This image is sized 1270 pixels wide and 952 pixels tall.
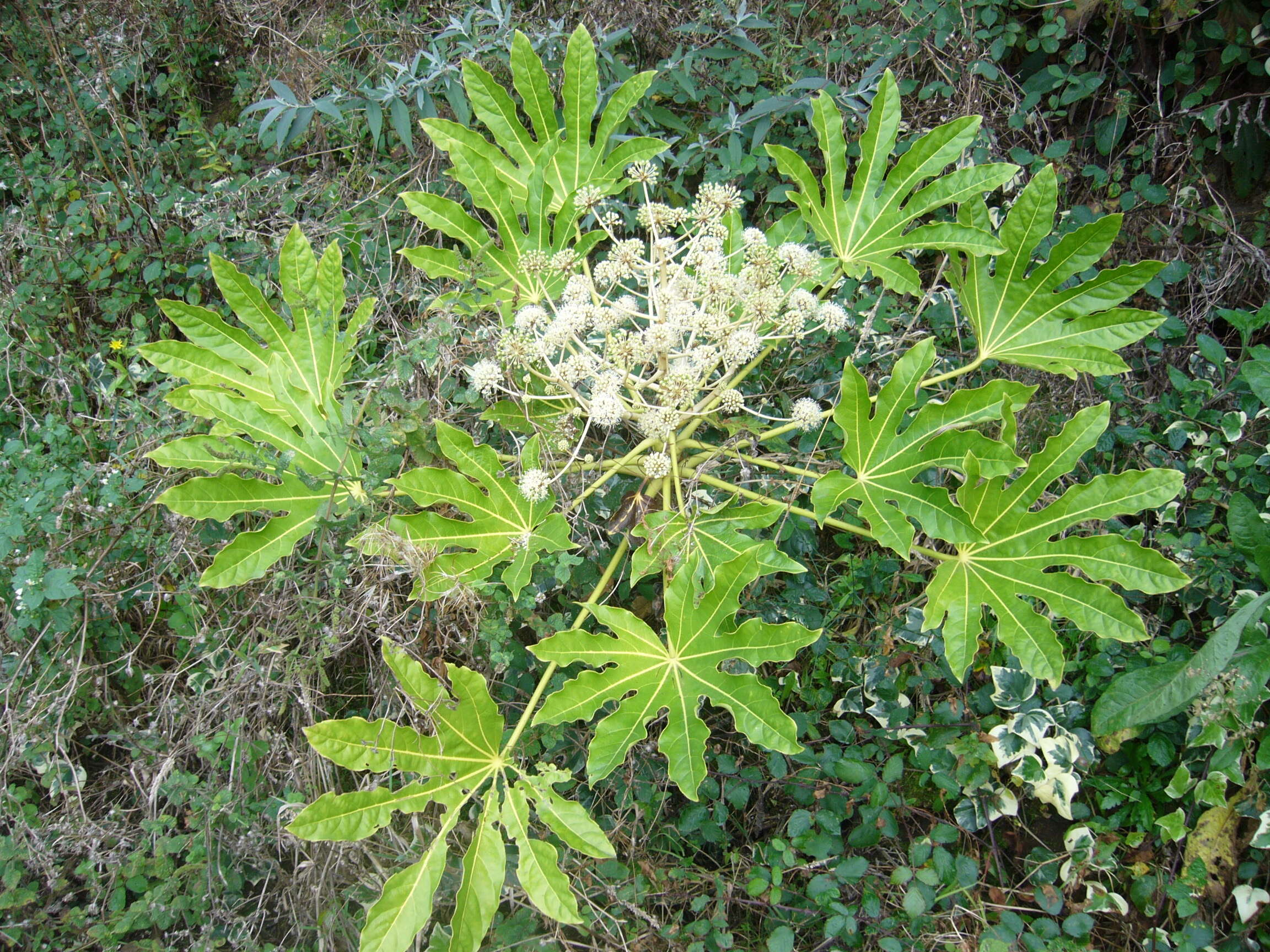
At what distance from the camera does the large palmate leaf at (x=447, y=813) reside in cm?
184

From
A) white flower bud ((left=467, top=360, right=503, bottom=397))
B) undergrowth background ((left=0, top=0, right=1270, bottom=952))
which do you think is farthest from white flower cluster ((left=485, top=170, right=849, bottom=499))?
undergrowth background ((left=0, top=0, right=1270, bottom=952))

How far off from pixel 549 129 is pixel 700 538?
1.38 meters

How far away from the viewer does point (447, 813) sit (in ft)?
6.53

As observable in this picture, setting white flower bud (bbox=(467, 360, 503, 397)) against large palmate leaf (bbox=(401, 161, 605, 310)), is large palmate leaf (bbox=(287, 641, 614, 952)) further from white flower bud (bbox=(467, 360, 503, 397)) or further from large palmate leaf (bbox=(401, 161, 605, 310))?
large palmate leaf (bbox=(401, 161, 605, 310))

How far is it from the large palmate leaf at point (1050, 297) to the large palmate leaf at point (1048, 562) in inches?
14.1

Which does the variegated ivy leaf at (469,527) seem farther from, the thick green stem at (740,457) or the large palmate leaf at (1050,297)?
the large palmate leaf at (1050,297)

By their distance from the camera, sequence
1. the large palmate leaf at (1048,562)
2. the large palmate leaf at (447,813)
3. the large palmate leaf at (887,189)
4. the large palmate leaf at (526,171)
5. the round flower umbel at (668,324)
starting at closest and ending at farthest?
the large palmate leaf at (447,813)
the large palmate leaf at (1048,562)
the round flower umbel at (668,324)
the large palmate leaf at (887,189)
the large palmate leaf at (526,171)

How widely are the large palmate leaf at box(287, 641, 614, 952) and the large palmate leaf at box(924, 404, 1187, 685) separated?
104 centimetres

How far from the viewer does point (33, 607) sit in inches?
98.1

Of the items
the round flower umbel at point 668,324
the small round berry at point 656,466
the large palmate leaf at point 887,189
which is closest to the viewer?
the round flower umbel at point 668,324

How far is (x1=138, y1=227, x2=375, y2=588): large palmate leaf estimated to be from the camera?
6.95 feet

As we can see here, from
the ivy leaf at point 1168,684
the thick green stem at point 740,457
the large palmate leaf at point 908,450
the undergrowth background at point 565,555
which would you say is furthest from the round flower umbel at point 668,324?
the ivy leaf at point 1168,684

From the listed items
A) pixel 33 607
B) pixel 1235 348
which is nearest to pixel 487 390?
pixel 33 607

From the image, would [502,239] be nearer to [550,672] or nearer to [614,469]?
[614,469]
